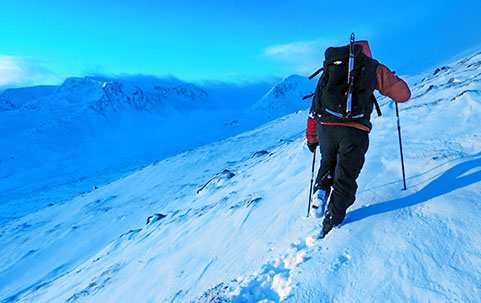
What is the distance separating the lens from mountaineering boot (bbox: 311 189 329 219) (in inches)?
111

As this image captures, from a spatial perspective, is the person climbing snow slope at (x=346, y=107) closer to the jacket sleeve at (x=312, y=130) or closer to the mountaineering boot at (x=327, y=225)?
the mountaineering boot at (x=327, y=225)

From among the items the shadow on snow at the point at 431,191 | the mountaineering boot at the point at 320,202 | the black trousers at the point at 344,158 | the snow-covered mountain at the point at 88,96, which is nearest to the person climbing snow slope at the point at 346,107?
the black trousers at the point at 344,158

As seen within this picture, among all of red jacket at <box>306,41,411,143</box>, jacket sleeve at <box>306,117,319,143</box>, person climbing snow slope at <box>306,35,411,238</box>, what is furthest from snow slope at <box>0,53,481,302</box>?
red jacket at <box>306,41,411,143</box>

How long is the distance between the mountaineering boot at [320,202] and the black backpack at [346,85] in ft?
2.83

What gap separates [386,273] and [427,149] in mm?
2997

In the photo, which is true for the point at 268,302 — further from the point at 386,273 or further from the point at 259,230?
the point at 259,230

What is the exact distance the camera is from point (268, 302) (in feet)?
6.77

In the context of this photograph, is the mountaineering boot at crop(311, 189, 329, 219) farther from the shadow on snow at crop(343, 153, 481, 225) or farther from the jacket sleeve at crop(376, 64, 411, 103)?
the jacket sleeve at crop(376, 64, 411, 103)

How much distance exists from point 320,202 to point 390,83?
4.72ft

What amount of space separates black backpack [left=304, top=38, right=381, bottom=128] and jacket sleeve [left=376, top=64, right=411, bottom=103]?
0.26 ft

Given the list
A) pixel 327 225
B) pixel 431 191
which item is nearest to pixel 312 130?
pixel 327 225

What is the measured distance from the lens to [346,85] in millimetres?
2330

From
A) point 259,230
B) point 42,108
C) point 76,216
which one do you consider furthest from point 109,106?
point 259,230

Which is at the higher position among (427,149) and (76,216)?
(427,149)
